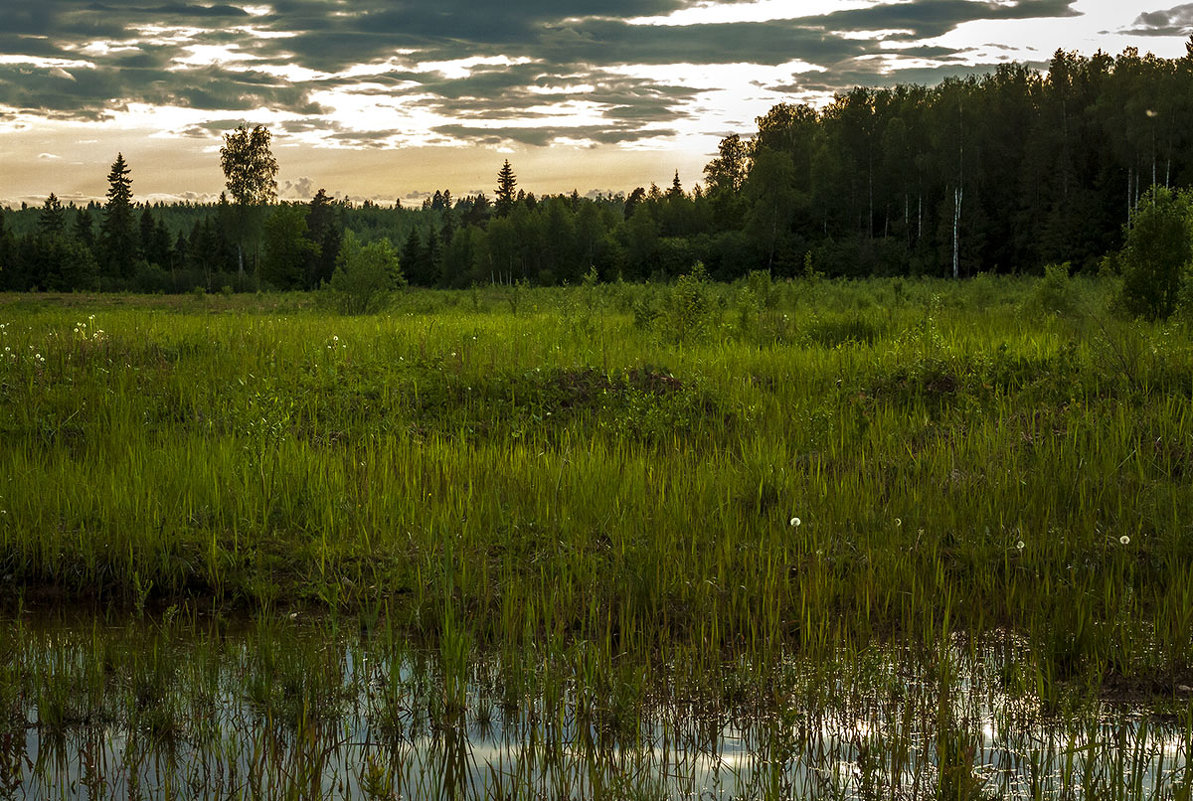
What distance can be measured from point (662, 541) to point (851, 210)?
7107cm

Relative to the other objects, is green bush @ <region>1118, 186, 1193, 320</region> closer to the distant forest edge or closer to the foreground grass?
the foreground grass

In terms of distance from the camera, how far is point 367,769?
3430 millimetres

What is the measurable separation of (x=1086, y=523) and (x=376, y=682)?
447cm

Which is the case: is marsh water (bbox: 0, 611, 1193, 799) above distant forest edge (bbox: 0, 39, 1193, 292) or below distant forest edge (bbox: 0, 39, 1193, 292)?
below

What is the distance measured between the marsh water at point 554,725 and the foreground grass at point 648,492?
0.84 feet

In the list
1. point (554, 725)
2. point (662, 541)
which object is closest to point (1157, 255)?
point (662, 541)

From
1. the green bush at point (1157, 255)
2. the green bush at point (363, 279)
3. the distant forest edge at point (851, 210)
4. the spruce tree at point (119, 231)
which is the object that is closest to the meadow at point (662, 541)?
the green bush at point (1157, 255)

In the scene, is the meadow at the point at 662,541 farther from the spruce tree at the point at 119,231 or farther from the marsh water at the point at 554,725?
the spruce tree at the point at 119,231

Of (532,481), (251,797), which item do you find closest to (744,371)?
(532,481)

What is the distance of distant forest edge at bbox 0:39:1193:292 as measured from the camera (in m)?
55.2

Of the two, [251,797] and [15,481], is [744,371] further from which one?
[251,797]

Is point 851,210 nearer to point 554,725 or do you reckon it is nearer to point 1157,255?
point 1157,255

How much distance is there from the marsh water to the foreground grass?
10.0 inches

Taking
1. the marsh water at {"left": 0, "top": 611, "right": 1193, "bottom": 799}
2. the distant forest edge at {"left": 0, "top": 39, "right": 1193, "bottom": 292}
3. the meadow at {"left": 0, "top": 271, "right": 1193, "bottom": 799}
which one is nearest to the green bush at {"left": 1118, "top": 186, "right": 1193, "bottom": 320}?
→ the meadow at {"left": 0, "top": 271, "right": 1193, "bottom": 799}
